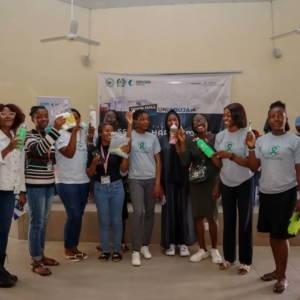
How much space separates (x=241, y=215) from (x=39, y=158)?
1778 millimetres

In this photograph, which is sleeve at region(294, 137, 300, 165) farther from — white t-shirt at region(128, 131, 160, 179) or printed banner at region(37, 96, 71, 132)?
printed banner at region(37, 96, 71, 132)

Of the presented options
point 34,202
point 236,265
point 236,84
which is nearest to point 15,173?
point 34,202

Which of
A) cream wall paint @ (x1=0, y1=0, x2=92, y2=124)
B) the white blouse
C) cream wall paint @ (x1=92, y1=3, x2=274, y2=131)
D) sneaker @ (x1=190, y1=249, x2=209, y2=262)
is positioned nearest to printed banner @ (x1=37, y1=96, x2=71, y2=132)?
cream wall paint @ (x1=0, y1=0, x2=92, y2=124)

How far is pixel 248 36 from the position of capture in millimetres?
5062

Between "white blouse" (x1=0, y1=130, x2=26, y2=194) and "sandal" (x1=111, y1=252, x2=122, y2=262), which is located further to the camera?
"sandal" (x1=111, y1=252, x2=122, y2=262)

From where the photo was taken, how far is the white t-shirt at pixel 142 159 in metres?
3.15

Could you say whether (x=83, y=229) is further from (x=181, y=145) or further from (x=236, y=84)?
(x=236, y=84)

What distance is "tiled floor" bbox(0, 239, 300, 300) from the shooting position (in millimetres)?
2469

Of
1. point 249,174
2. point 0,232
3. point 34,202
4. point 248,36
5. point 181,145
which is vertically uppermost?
point 248,36

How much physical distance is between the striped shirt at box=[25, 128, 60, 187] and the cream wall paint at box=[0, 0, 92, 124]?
94.6 inches

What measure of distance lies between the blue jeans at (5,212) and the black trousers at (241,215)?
176 cm

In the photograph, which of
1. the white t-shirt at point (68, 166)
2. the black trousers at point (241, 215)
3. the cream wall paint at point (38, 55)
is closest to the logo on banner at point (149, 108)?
the cream wall paint at point (38, 55)

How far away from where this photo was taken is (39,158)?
8.96ft

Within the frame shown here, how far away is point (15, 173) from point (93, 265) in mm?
1174
